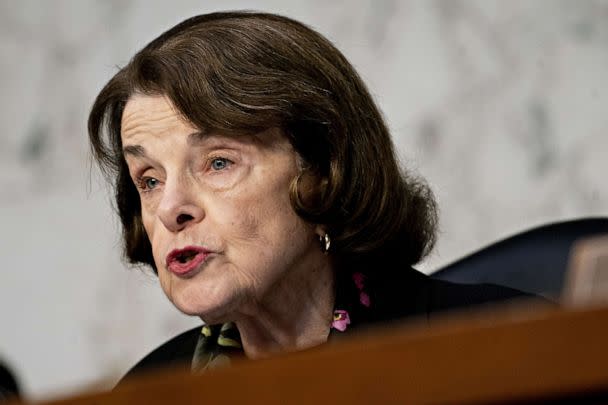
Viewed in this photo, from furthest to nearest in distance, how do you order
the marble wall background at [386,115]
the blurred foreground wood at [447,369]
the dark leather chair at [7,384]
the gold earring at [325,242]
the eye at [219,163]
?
the marble wall background at [386,115] → the gold earring at [325,242] → the eye at [219,163] → the dark leather chair at [7,384] → the blurred foreground wood at [447,369]

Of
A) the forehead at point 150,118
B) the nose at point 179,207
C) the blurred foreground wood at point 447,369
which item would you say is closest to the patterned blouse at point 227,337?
the nose at point 179,207

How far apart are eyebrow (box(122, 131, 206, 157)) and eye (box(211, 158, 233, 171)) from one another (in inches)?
1.3

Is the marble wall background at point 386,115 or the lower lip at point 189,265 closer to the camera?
the lower lip at point 189,265

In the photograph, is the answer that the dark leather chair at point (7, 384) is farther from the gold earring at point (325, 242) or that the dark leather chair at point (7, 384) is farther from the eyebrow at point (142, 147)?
the gold earring at point (325, 242)

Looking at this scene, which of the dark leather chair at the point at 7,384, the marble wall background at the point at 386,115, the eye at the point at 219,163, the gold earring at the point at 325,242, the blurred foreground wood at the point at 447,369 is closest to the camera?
the blurred foreground wood at the point at 447,369

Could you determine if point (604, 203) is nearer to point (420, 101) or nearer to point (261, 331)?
point (420, 101)

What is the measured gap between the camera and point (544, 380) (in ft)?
2.05

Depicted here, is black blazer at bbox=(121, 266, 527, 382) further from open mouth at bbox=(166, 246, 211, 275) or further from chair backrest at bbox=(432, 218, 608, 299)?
open mouth at bbox=(166, 246, 211, 275)

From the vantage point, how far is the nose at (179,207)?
4.90 feet

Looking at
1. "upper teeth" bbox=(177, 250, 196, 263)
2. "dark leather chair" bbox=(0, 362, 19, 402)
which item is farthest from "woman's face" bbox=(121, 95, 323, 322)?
"dark leather chair" bbox=(0, 362, 19, 402)

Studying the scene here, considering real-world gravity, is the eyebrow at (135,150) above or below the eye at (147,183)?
above

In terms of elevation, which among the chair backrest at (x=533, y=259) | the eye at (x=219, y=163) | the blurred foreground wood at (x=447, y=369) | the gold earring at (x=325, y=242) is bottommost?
the chair backrest at (x=533, y=259)

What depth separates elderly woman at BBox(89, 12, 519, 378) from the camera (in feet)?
4.94

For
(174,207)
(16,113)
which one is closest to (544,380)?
(174,207)
